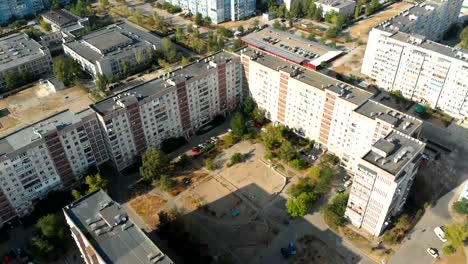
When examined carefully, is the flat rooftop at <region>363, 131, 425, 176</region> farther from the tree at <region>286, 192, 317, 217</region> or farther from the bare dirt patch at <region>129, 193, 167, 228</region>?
the bare dirt patch at <region>129, 193, 167, 228</region>

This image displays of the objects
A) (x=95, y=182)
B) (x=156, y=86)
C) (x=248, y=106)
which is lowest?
(x=95, y=182)

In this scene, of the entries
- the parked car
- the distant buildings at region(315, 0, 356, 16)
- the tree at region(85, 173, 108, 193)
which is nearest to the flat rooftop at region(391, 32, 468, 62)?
the parked car

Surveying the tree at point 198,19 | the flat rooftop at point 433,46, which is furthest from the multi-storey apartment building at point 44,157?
the flat rooftop at point 433,46

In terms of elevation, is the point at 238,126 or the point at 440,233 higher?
the point at 238,126

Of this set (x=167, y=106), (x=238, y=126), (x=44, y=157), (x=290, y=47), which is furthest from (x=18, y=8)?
(x=238, y=126)

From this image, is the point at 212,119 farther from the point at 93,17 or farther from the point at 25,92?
the point at 93,17

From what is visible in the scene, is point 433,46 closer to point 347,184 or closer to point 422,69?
point 422,69
